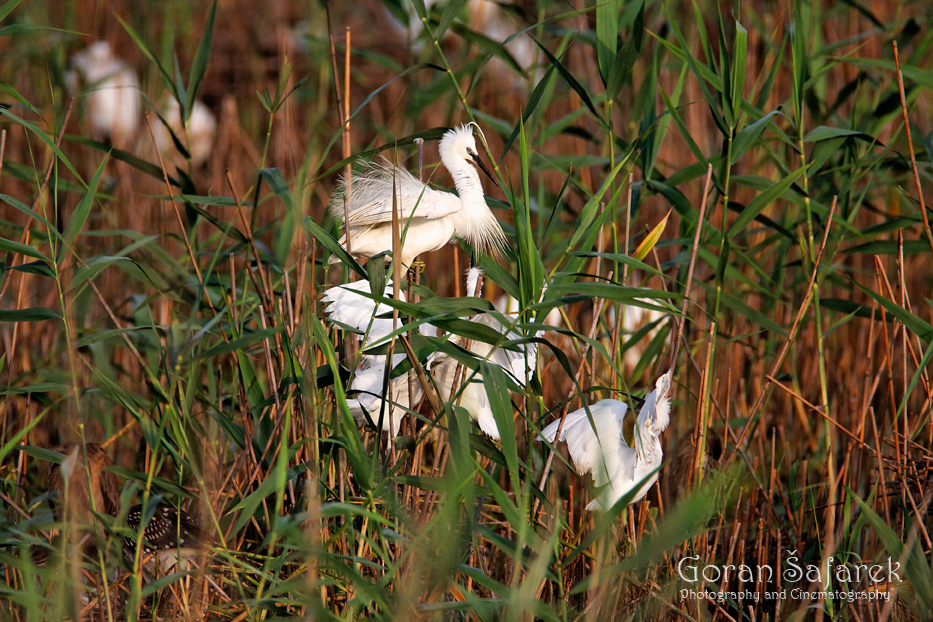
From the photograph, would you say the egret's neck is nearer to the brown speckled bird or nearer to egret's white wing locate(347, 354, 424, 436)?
egret's white wing locate(347, 354, 424, 436)

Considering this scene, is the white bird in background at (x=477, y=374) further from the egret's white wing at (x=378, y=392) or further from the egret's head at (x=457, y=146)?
the egret's head at (x=457, y=146)

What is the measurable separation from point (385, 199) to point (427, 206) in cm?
11

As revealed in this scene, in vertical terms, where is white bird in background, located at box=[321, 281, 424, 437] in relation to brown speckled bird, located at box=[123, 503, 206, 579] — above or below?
above

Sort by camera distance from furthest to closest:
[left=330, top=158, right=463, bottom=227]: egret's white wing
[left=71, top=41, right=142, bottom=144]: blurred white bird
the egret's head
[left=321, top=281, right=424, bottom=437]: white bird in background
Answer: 1. [left=71, top=41, right=142, bottom=144]: blurred white bird
2. the egret's head
3. [left=330, top=158, right=463, bottom=227]: egret's white wing
4. [left=321, top=281, right=424, bottom=437]: white bird in background

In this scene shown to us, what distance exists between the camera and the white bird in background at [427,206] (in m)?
1.73

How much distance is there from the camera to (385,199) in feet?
5.81

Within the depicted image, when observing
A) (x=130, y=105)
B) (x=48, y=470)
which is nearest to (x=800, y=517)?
(x=48, y=470)

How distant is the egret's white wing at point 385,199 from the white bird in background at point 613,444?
1.64ft

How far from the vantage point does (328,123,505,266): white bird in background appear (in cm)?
173

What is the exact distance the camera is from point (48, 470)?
199 centimetres

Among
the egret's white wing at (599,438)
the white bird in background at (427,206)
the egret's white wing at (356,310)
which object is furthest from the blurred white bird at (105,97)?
the egret's white wing at (599,438)

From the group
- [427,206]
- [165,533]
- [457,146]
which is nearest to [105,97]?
[457,146]

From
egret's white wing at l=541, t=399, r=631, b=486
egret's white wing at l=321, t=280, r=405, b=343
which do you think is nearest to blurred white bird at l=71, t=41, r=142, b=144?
egret's white wing at l=321, t=280, r=405, b=343

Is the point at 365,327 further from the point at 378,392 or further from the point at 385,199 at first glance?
the point at 385,199
